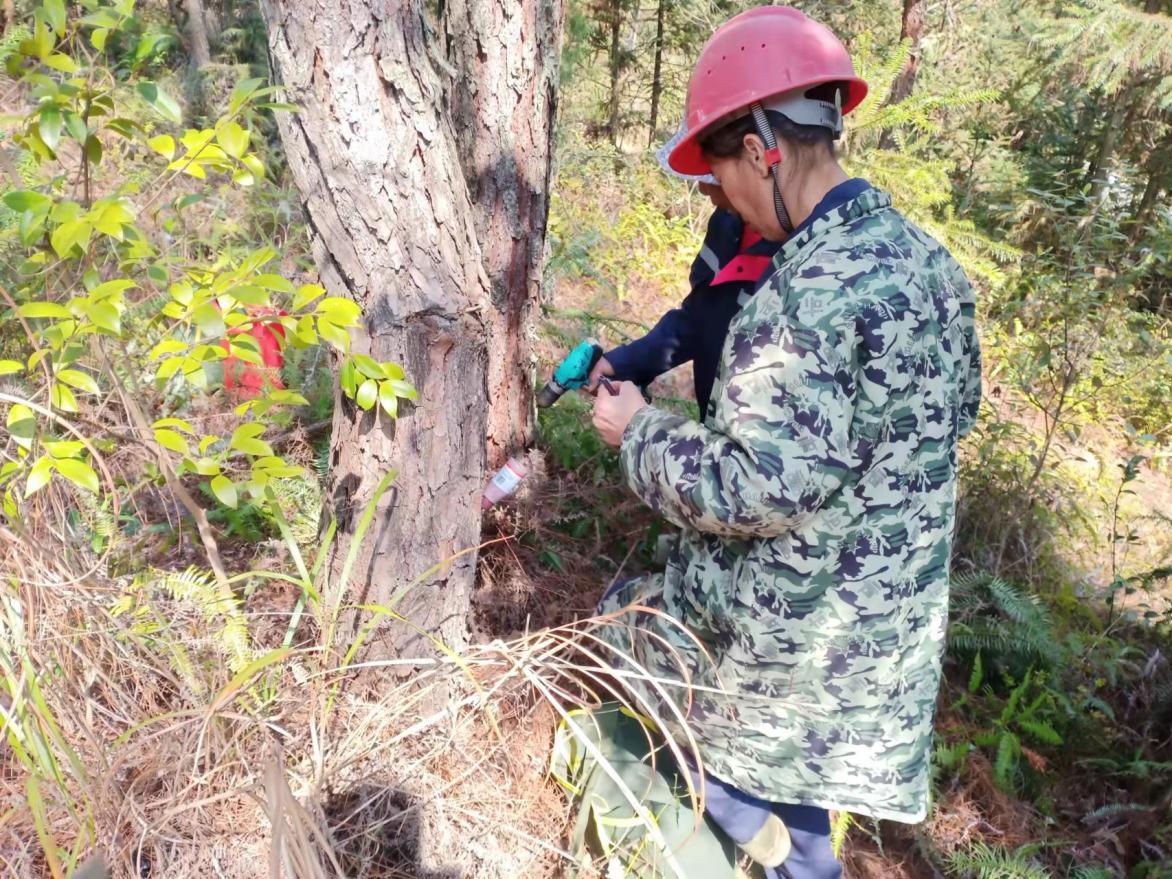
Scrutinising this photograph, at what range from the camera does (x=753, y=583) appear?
180 cm

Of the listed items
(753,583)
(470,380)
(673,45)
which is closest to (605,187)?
(673,45)

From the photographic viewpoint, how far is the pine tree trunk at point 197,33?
768 centimetres

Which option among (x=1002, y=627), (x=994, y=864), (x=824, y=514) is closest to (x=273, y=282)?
(x=824, y=514)

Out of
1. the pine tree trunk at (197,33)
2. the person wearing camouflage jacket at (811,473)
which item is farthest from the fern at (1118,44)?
the pine tree trunk at (197,33)

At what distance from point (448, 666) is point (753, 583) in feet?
3.05

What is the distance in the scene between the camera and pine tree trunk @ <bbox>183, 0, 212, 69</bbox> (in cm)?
768

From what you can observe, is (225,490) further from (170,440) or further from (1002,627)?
(1002,627)

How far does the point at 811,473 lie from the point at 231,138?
1.42 m

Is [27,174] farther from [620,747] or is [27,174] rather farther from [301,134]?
[620,747]

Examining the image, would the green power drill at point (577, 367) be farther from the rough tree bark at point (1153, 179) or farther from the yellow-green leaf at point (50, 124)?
the rough tree bark at point (1153, 179)

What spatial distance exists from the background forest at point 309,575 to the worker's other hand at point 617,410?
486 mm

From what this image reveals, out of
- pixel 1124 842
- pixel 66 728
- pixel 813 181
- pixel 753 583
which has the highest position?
pixel 813 181

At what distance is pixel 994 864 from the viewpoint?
2477mm

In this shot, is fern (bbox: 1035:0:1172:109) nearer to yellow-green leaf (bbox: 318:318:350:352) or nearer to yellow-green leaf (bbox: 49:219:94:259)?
yellow-green leaf (bbox: 318:318:350:352)
